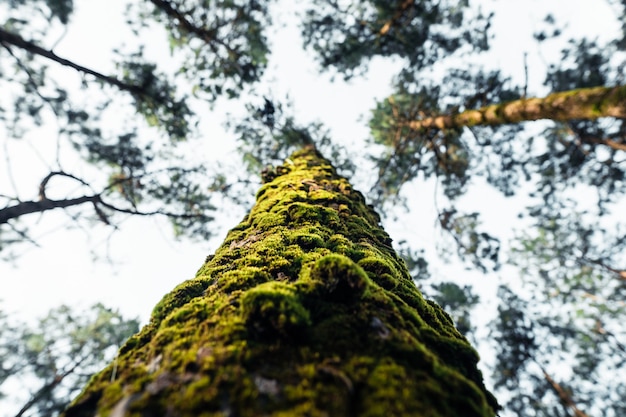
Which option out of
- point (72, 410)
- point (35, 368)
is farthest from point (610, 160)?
point (35, 368)

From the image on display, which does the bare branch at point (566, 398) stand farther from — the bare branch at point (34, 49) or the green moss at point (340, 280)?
the bare branch at point (34, 49)

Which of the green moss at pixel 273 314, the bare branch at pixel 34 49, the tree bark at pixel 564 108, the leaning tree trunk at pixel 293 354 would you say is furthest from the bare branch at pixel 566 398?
the bare branch at pixel 34 49

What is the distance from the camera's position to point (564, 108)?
455 cm

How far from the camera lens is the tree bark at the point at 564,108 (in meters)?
3.91

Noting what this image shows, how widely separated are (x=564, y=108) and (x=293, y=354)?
208 inches

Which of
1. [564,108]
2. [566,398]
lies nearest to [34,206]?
[564,108]

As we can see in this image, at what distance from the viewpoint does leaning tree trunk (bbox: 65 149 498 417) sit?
3.70ft

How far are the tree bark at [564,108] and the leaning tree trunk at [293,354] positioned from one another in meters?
3.80

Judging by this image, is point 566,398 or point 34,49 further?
point 566,398

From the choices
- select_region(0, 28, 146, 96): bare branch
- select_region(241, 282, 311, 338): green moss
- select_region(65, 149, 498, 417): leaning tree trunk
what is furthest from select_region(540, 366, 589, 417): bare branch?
select_region(0, 28, 146, 96): bare branch

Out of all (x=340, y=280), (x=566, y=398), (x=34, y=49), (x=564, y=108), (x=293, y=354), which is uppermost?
(x=34, y=49)

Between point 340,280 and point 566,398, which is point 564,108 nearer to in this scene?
point 340,280

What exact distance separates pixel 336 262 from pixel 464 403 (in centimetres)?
79

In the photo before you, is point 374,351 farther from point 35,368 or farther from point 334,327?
point 35,368
